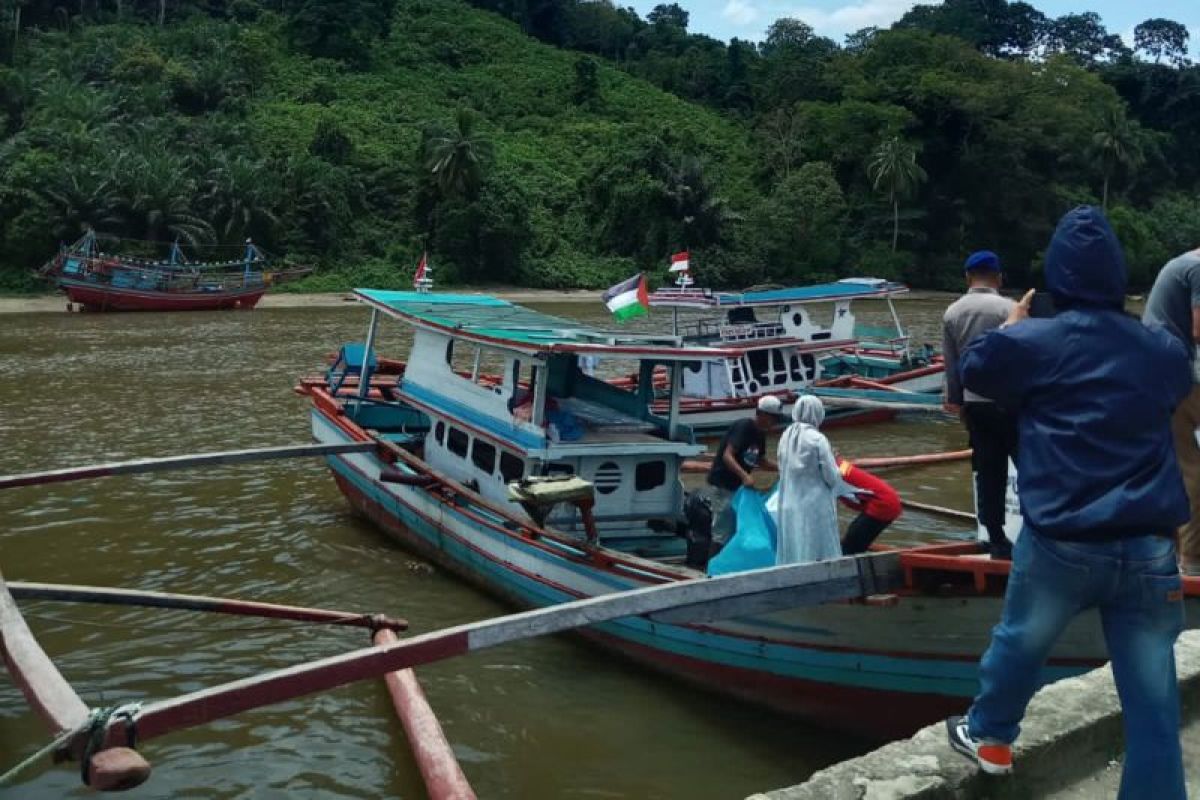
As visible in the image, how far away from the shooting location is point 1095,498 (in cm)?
314

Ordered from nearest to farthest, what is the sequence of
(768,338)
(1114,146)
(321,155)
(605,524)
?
(605,524), (768,338), (321,155), (1114,146)

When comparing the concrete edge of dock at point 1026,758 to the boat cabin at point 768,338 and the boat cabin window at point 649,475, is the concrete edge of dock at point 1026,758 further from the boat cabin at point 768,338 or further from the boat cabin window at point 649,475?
the boat cabin at point 768,338

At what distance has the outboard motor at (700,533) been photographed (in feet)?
29.1

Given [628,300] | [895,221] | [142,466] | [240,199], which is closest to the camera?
[142,466]

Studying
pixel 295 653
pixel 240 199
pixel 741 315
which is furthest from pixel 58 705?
pixel 240 199

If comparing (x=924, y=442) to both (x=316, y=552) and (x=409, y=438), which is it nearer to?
(x=409, y=438)

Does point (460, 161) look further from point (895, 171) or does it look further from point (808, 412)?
point (808, 412)

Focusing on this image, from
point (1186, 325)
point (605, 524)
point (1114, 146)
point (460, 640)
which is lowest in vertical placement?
point (605, 524)

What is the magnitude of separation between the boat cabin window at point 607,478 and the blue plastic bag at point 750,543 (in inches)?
95.2

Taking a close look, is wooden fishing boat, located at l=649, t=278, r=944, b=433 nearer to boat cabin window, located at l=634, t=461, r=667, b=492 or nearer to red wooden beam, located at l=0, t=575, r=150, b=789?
boat cabin window, located at l=634, t=461, r=667, b=492

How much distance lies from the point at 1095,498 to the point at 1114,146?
69794mm

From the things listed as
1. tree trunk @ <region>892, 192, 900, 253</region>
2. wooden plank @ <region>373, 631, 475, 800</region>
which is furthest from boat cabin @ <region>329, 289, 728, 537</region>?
tree trunk @ <region>892, 192, 900, 253</region>

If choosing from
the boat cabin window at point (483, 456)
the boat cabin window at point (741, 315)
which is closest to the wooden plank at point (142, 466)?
the boat cabin window at point (483, 456)

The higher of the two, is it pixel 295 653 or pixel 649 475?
pixel 649 475
